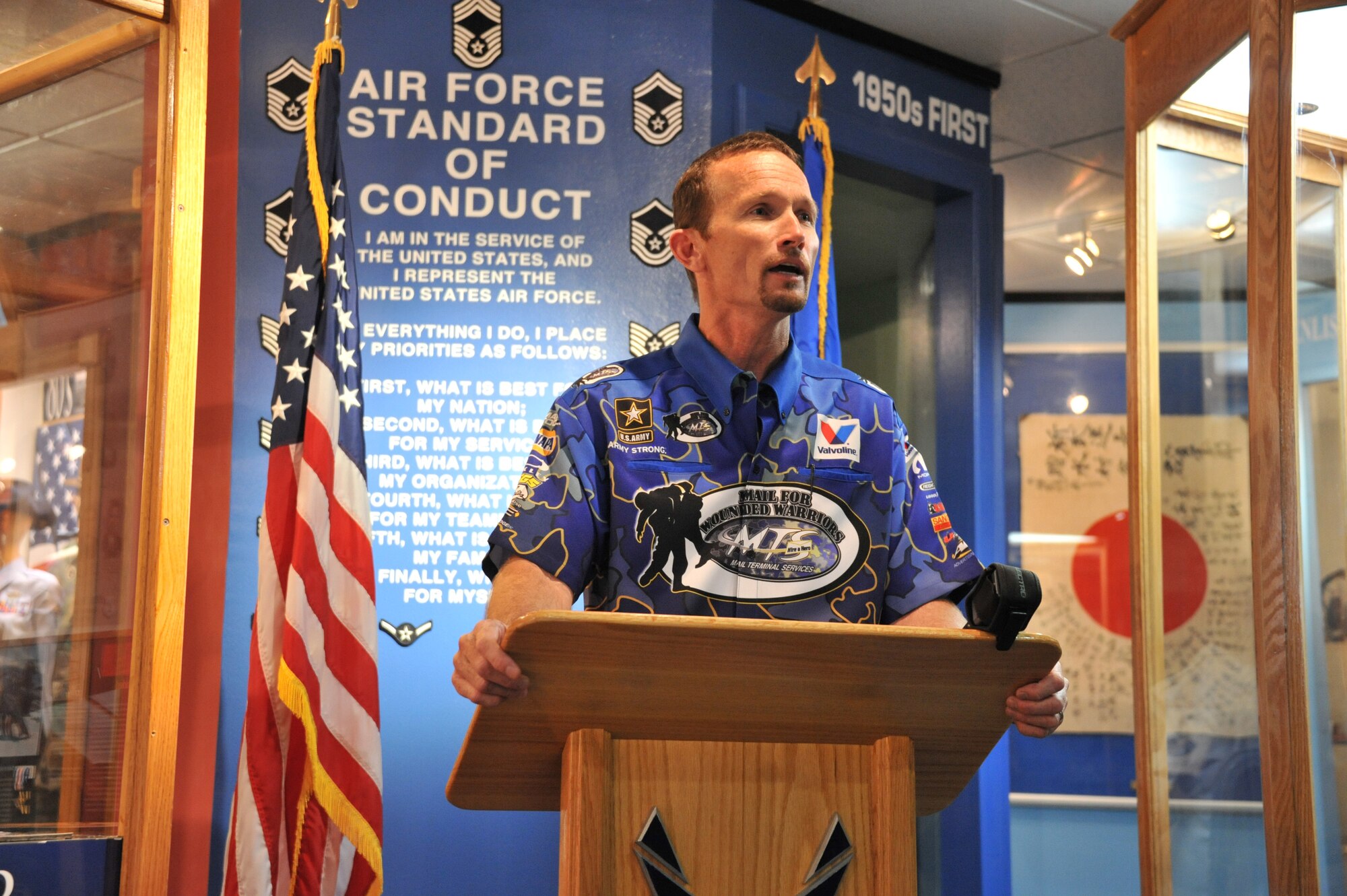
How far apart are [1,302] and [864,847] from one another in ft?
6.52

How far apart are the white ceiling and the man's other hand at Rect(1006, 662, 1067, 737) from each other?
2.76 meters

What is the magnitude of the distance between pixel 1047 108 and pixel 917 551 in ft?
9.96

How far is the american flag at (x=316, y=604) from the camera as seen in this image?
242 centimetres

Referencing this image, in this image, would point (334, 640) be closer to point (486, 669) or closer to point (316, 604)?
point (316, 604)

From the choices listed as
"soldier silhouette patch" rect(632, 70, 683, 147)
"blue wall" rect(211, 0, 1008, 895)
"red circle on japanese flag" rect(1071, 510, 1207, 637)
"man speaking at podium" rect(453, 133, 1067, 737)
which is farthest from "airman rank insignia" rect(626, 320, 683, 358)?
"red circle on japanese flag" rect(1071, 510, 1207, 637)

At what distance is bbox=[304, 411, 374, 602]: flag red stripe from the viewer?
2545mm

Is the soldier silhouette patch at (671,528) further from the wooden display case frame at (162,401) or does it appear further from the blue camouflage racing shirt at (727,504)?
the wooden display case frame at (162,401)

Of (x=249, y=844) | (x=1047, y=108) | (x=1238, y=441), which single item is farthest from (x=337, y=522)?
(x=1047, y=108)

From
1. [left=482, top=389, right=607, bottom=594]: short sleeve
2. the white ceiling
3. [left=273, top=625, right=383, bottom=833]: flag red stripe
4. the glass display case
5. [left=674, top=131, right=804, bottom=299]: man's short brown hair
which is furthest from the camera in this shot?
the white ceiling

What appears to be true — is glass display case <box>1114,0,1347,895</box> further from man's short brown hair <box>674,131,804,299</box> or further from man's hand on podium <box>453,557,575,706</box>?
man's hand on podium <box>453,557,575,706</box>

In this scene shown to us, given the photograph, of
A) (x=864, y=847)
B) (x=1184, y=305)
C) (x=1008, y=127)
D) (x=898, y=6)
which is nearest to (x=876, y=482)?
(x=864, y=847)

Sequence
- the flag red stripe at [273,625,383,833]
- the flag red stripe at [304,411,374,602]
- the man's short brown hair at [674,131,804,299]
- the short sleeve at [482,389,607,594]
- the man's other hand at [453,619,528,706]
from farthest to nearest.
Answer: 1. the flag red stripe at [304,411,374,602]
2. the flag red stripe at [273,625,383,833]
3. the man's short brown hair at [674,131,804,299]
4. the short sleeve at [482,389,607,594]
5. the man's other hand at [453,619,528,706]

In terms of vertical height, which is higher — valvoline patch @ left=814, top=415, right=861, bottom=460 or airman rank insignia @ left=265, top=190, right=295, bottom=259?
airman rank insignia @ left=265, top=190, right=295, bottom=259

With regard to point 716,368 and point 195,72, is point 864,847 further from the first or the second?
point 195,72
